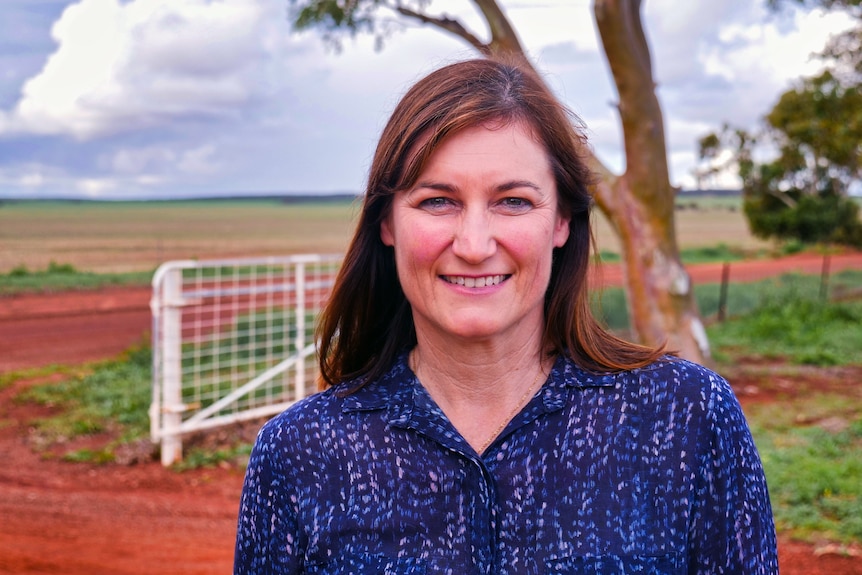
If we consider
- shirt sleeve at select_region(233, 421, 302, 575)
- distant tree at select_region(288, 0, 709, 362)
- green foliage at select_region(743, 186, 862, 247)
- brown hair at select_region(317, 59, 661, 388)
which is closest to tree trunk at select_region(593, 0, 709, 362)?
distant tree at select_region(288, 0, 709, 362)

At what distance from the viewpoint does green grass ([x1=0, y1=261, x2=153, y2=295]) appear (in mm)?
18161

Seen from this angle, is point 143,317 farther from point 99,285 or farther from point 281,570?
point 281,570

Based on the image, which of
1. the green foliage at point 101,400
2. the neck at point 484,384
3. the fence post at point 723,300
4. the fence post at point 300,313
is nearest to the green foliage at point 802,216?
the fence post at point 723,300

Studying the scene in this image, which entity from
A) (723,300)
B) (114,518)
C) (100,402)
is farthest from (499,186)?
(723,300)

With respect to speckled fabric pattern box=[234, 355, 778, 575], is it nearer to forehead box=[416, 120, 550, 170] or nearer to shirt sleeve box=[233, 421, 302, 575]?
shirt sleeve box=[233, 421, 302, 575]

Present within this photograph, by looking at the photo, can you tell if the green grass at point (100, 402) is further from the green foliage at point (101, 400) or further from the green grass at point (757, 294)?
the green grass at point (757, 294)

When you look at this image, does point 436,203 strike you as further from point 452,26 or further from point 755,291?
point 755,291

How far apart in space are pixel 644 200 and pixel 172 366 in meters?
4.15

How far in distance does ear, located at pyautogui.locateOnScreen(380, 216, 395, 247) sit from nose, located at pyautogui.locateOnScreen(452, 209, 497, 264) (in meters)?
0.23

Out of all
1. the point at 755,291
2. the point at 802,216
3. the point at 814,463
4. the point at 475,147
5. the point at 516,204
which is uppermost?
the point at 802,216

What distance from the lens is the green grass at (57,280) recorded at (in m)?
18.2

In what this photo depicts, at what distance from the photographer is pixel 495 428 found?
5.48ft

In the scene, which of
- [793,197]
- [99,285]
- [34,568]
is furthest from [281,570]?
[793,197]

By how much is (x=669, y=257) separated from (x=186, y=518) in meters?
4.48
